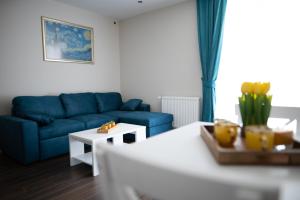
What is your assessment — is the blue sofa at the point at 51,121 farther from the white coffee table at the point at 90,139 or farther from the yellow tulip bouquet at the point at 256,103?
the yellow tulip bouquet at the point at 256,103

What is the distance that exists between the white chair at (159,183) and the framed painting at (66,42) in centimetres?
372

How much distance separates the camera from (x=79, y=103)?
3.84m

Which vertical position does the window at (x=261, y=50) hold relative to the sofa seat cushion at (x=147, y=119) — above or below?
above

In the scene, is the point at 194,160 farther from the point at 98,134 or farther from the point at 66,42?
the point at 66,42

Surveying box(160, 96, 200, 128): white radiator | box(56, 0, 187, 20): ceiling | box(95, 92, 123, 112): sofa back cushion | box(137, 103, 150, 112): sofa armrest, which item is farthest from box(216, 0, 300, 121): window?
box(95, 92, 123, 112): sofa back cushion

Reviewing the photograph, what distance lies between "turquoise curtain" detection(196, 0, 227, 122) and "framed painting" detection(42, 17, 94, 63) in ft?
7.70

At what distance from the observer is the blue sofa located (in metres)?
2.60

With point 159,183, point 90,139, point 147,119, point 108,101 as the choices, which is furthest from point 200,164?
point 108,101

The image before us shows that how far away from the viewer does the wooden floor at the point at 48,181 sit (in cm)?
194

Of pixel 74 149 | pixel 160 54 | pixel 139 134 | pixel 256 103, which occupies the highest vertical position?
pixel 160 54

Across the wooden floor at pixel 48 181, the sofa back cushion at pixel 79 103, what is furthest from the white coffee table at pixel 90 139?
the sofa back cushion at pixel 79 103

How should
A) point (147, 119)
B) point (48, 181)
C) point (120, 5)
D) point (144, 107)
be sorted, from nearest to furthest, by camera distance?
point (48, 181) → point (147, 119) → point (120, 5) → point (144, 107)

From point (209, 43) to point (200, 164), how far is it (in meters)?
3.17

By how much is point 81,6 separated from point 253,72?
11.4 feet
